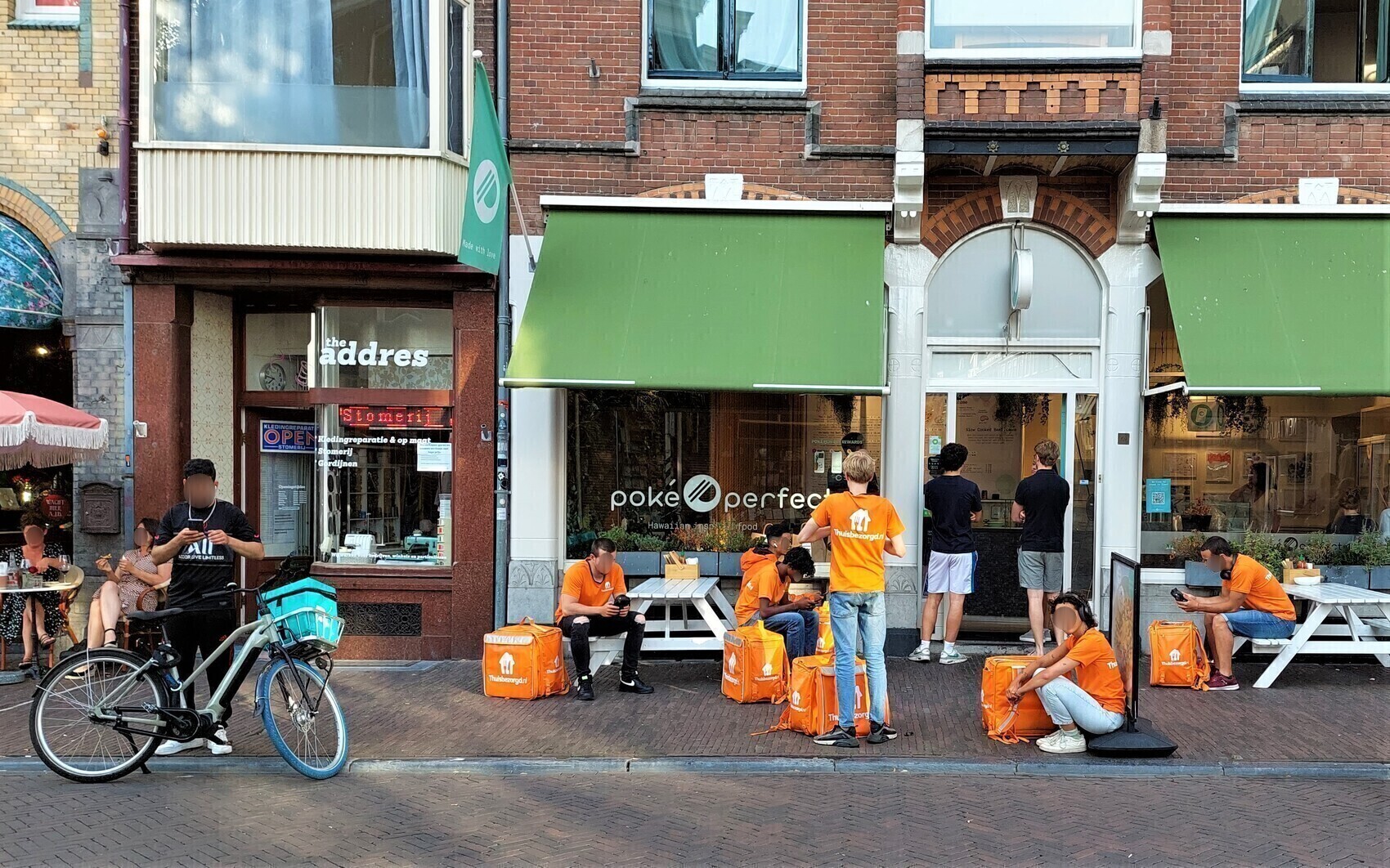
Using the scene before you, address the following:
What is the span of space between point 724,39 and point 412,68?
3.03 meters

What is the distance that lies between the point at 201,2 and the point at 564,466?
5.46 meters

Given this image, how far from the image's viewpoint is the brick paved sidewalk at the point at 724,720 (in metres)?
6.64

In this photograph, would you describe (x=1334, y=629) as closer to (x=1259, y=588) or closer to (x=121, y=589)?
(x=1259, y=588)

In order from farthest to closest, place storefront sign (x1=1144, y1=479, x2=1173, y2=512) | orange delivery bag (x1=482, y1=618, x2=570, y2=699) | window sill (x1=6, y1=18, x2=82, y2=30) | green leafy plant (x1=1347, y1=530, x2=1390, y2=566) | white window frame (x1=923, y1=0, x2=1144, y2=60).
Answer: storefront sign (x1=1144, y1=479, x2=1173, y2=512) < window sill (x1=6, y1=18, x2=82, y2=30) < green leafy plant (x1=1347, y1=530, x2=1390, y2=566) < white window frame (x1=923, y1=0, x2=1144, y2=60) < orange delivery bag (x1=482, y1=618, x2=570, y2=699)

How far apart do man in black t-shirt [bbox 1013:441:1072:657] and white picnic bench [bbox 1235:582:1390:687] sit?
5.60ft

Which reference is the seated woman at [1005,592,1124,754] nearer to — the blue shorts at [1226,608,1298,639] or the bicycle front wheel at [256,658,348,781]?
the blue shorts at [1226,608,1298,639]

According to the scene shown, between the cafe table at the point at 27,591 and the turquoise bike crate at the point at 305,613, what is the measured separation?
3899mm

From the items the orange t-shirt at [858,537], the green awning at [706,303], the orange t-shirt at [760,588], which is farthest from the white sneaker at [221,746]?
the orange t-shirt at [858,537]

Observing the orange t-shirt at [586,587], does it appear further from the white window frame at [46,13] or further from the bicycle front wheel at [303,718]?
the white window frame at [46,13]

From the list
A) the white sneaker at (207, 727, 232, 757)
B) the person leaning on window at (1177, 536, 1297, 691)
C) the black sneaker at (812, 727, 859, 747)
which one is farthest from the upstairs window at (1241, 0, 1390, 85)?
the white sneaker at (207, 727, 232, 757)

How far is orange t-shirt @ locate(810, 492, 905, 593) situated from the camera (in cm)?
657

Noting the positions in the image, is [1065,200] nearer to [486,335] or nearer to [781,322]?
[781,322]

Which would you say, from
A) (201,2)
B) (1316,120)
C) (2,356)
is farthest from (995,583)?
(2,356)

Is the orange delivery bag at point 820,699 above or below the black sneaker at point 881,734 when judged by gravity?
above
